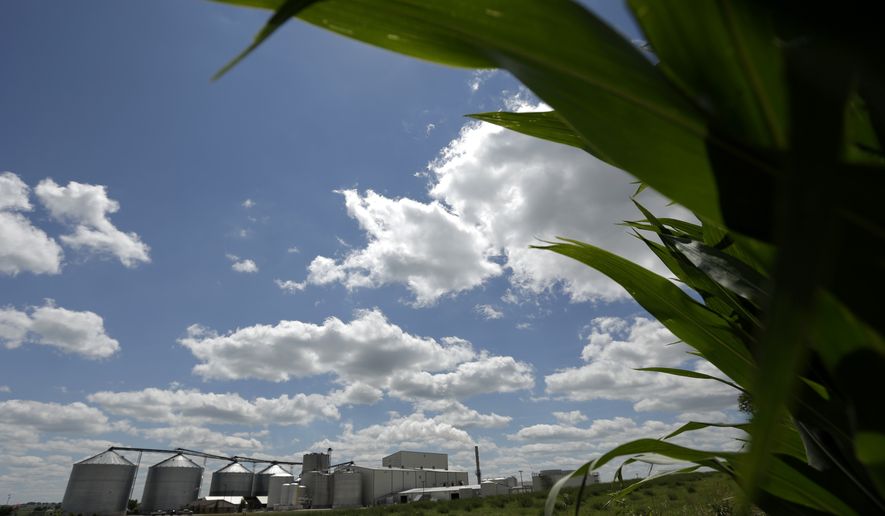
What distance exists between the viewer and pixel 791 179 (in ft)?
0.82

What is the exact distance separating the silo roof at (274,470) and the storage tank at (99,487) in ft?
41.7

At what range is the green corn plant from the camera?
9.9 inches

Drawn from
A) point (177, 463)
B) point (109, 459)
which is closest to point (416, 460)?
point (177, 463)

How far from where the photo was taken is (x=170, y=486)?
38.2 metres

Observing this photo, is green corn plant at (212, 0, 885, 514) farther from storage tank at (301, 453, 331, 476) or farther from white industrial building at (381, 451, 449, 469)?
white industrial building at (381, 451, 449, 469)

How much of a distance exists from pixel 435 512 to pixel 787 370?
78.4 ft

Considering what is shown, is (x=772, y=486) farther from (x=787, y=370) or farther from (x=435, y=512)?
(x=435, y=512)

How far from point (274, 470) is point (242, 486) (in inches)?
180

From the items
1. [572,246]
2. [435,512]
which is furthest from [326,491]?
[572,246]

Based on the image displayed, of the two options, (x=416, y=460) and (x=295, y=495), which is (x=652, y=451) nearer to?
(x=295, y=495)

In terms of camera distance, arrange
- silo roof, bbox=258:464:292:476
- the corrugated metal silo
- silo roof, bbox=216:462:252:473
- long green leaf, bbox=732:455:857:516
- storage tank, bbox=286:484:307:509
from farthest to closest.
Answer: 1. silo roof, bbox=258:464:292:476
2. silo roof, bbox=216:462:252:473
3. the corrugated metal silo
4. storage tank, bbox=286:484:307:509
5. long green leaf, bbox=732:455:857:516

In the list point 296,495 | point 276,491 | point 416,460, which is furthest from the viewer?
point 416,460

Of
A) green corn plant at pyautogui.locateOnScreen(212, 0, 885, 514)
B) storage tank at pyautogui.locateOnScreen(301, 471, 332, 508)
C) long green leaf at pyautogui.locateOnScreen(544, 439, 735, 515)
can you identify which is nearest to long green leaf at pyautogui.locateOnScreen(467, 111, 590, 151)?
green corn plant at pyautogui.locateOnScreen(212, 0, 885, 514)

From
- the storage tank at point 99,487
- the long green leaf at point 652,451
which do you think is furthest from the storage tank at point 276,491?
the long green leaf at point 652,451
